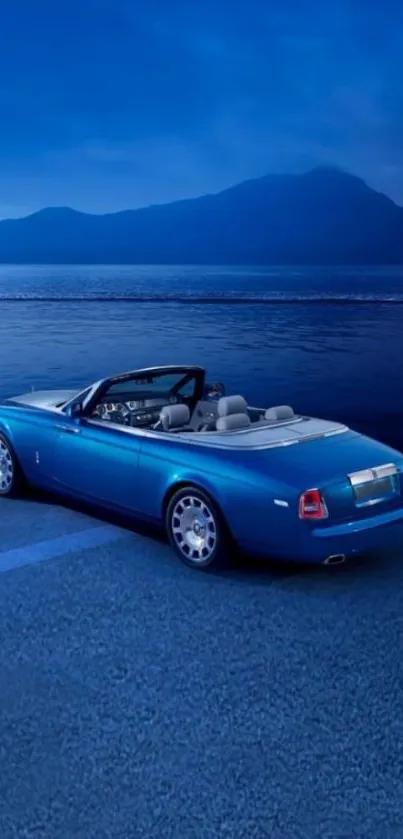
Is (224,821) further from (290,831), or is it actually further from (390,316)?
(390,316)

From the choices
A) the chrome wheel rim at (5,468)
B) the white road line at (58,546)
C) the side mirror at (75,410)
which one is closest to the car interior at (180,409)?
the side mirror at (75,410)

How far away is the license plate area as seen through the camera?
16.8 feet

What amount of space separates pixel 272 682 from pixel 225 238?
97.9m

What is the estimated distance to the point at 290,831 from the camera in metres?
2.82

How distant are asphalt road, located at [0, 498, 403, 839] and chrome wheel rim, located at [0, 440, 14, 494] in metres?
1.43

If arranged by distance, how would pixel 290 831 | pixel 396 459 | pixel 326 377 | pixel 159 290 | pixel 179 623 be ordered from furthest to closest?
pixel 159 290 → pixel 326 377 → pixel 396 459 → pixel 179 623 → pixel 290 831

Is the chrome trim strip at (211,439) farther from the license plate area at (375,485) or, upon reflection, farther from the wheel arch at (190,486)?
the license plate area at (375,485)

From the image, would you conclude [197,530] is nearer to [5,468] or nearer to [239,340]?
[5,468]

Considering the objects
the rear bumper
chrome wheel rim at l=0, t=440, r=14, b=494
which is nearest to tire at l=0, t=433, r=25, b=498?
chrome wheel rim at l=0, t=440, r=14, b=494

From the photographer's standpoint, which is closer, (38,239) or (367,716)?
(367,716)

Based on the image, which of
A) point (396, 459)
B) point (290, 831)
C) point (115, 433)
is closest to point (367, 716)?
point (290, 831)

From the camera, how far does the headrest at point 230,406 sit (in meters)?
5.97

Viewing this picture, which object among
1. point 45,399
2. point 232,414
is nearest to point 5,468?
point 45,399

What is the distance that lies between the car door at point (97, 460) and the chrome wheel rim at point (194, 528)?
1.51ft
